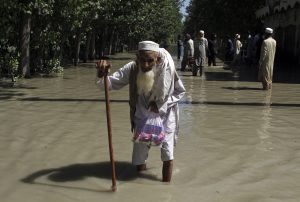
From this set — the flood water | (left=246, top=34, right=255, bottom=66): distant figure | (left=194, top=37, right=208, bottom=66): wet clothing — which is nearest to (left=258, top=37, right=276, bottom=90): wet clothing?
the flood water

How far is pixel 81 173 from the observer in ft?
21.1

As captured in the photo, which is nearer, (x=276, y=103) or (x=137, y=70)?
(x=137, y=70)

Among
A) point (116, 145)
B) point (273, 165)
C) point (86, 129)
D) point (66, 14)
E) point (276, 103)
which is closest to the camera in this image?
point (273, 165)

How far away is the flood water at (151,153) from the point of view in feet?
19.1

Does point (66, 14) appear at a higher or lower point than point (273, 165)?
higher

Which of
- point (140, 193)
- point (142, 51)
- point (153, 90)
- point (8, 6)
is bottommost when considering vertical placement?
point (140, 193)

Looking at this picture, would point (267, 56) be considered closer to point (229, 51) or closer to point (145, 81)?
point (145, 81)

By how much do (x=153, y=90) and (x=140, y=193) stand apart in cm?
104

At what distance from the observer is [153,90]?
5922 millimetres

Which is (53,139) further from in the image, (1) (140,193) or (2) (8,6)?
(2) (8,6)

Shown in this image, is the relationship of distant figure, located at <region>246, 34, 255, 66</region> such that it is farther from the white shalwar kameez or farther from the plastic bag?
the plastic bag

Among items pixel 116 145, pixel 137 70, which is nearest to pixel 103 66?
pixel 137 70

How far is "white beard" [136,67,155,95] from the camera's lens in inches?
230

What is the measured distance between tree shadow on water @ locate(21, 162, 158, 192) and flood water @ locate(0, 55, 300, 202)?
0.01 meters
